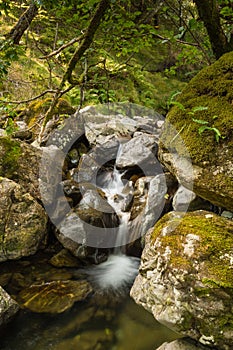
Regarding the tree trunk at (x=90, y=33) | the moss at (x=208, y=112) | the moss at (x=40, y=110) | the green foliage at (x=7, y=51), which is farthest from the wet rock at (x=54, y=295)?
the moss at (x=40, y=110)

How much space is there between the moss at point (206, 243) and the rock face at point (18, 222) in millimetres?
2837

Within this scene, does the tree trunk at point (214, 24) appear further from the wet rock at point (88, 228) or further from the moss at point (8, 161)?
the moss at point (8, 161)

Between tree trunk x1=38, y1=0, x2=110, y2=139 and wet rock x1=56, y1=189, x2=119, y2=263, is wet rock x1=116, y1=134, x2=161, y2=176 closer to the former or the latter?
Answer: wet rock x1=56, y1=189, x2=119, y2=263

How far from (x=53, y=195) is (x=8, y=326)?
8.80ft

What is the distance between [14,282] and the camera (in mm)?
4676

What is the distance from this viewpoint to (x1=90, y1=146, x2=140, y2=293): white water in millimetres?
5055

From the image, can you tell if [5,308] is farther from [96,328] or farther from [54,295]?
[96,328]

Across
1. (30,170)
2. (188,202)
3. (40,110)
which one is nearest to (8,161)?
(30,170)

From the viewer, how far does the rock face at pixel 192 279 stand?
244 cm

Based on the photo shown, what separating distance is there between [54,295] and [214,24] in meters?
4.21

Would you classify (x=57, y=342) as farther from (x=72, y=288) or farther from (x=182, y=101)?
(x=182, y=101)

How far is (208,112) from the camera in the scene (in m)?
2.79

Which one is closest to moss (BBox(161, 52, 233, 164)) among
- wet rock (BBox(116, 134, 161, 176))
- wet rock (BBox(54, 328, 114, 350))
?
wet rock (BBox(54, 328, 114, 350))

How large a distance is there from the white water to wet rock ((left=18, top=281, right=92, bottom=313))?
1.55ft
